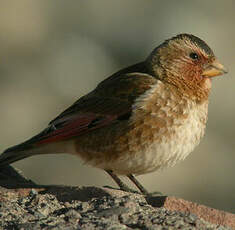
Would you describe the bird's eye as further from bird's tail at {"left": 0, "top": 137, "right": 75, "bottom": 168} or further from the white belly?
bird's tail at {"left": 0, "top": 137, "right": 75, "bottom": 168}

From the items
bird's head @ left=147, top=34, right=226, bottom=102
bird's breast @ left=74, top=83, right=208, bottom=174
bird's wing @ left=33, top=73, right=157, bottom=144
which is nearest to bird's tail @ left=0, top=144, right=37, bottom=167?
bird's wing @ left=33, top=73, right=157, bottom=144

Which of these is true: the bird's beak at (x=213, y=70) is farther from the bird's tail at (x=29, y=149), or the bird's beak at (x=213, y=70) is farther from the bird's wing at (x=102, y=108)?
the bird's tail at (x=29, y=149)

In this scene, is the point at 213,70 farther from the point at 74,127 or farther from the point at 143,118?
the point at 74,127

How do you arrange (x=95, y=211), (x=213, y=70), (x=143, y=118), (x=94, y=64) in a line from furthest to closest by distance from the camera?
(x=94, y=64)
(x=213, y=70)
(x=143, y=118)
(x=95, y=211)

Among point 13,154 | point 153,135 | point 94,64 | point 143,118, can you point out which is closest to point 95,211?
point 153,135

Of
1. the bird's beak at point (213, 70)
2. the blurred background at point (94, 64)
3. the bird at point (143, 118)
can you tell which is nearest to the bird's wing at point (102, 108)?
the bird at point (143, 118)

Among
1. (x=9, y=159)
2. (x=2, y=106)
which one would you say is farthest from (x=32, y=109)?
(x=9, y=159)
